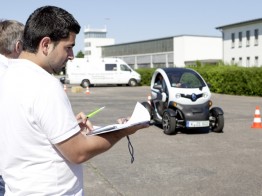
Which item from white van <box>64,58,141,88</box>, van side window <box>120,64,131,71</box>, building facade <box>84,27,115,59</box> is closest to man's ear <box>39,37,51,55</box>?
white van <box>64,58,141,88</box>

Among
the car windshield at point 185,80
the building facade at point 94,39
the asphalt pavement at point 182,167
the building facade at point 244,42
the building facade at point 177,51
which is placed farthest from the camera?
the building facade at point 94,39

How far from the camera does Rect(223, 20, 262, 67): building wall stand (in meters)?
53.9

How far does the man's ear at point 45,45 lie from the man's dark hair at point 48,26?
15 mm

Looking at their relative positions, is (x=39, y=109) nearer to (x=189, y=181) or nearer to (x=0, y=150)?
(x=0, y=150)

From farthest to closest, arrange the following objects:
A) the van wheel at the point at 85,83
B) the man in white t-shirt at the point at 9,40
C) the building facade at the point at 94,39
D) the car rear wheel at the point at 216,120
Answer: the building facade at the point at 94,39 < the van wheel at the point at 85,83 < the car rear wheel at the point at 216,120 < the man in white t-shirt at the point at 9,40

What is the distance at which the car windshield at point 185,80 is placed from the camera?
10539 mm

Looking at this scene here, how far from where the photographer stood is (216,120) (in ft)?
33.4

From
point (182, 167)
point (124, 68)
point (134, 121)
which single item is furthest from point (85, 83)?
point (134, 121)

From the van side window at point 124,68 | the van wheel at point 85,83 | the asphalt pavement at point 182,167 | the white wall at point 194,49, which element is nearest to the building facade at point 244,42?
the white wall at point 194,49

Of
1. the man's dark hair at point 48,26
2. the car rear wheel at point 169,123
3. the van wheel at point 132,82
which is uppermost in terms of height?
the man's dark hair at point 48,26

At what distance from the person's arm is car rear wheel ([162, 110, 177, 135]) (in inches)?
311

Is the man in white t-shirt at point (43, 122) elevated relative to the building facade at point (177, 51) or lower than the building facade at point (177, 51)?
lower

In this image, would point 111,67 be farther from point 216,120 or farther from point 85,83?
point 216,120

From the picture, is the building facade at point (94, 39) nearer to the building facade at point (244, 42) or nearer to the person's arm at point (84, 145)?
the building facade at point (244, 42)
